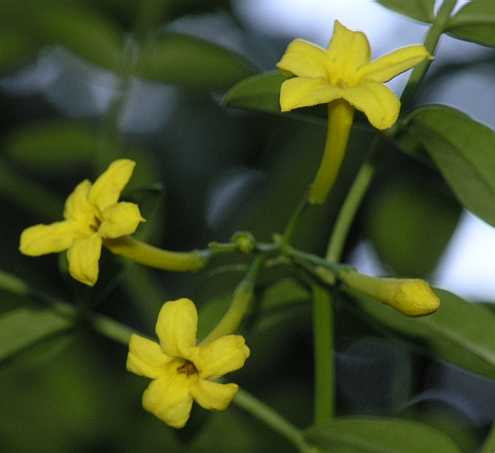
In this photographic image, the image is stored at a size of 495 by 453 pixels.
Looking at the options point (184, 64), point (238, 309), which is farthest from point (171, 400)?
point (184, 64)

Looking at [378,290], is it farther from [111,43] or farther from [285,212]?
[111,43]

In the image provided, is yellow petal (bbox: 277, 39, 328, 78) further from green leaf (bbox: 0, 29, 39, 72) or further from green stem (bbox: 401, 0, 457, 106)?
green leaf (bbox: 0, 29, 39, 72)

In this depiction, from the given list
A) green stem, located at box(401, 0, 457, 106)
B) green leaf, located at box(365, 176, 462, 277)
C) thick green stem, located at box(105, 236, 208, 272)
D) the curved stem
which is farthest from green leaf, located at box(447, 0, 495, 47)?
green leaf, located at box(365, 176, 462, 277)

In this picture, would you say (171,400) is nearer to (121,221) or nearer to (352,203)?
(121,221)

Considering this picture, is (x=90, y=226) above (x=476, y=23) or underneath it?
underneath

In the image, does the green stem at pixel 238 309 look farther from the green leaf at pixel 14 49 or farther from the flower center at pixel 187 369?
the green leaf at pixel 14 49

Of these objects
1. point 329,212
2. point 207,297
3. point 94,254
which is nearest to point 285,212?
point 329,212

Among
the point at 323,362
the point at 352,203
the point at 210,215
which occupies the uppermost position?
the point at 352,203
